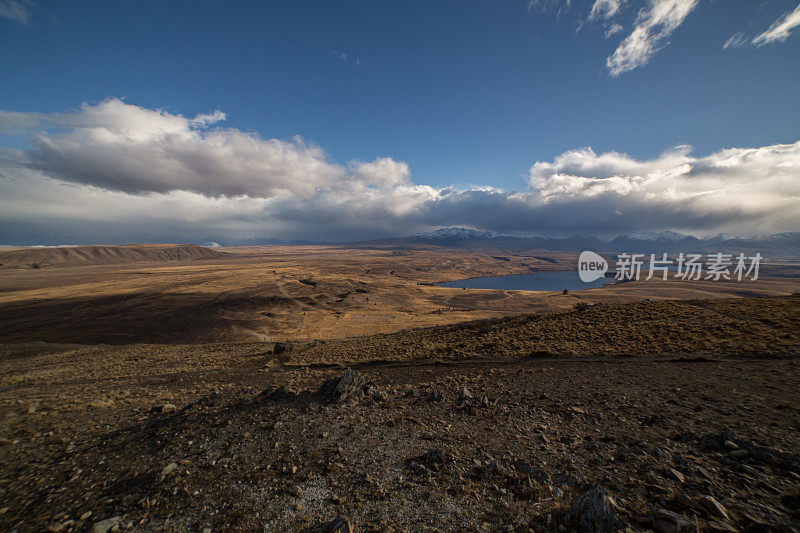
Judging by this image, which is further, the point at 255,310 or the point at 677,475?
the point at 255,310

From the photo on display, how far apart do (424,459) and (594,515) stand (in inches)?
142

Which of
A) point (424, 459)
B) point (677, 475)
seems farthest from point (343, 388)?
point (677, 475)

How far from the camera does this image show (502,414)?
9.34 meters

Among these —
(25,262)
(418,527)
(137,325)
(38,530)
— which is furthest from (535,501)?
(25,262)

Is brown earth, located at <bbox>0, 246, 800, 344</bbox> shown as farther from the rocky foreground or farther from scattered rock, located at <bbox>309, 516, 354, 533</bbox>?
scattered rock, located at <bbox>309, 516, 354, 533</bbox>

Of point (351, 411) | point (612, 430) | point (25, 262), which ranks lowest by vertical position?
point (25, 262)

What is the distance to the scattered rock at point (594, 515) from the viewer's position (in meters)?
4.59

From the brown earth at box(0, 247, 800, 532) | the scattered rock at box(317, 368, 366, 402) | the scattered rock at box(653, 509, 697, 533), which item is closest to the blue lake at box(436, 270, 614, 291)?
the brown earth at box(0, 247, 800, 532)

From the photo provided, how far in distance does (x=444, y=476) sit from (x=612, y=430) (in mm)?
5480

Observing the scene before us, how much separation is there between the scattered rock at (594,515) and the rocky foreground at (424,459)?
0.08ft

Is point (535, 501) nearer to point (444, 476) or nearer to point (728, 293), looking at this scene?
point (444, 476)

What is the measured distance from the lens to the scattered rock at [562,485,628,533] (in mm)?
4586

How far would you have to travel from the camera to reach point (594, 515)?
15.5ft

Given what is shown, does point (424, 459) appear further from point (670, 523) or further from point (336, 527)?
point (670, 523)
